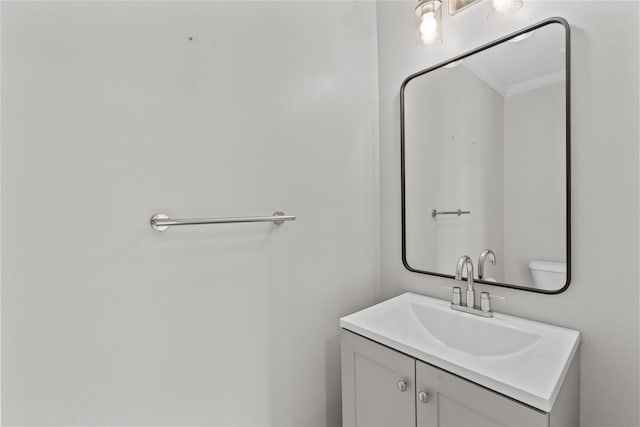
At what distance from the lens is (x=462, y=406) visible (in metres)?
0.80

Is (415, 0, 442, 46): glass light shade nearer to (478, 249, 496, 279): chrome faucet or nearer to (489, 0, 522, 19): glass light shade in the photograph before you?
(489, 0, 522, 19): glass light shade

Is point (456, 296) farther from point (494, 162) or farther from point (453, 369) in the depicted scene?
point (494, 162)

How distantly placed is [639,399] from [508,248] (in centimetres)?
51

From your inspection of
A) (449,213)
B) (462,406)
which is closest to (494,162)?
(449,213)

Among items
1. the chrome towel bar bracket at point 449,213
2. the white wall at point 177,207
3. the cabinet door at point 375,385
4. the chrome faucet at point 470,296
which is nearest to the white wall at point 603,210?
the chrome faucet at point 470,296

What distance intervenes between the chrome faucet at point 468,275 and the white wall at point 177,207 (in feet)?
1.49

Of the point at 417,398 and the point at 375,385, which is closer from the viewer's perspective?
the point at 417,398

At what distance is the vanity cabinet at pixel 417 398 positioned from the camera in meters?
0.74

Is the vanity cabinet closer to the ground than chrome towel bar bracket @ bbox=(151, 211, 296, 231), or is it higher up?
closer to the ground

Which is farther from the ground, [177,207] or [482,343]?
[177,207]

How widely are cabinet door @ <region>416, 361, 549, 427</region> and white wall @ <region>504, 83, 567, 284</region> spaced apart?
18.4 inches

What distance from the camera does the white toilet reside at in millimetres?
978

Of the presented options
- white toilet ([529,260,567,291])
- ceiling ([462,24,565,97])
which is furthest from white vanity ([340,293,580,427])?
ceiling ([462,24,565,97])

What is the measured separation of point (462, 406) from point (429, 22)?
4.25 ft
